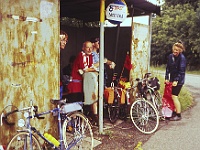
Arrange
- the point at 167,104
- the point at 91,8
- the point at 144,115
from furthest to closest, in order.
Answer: the point at 91,8
the point at 167,104
the point at 144,115

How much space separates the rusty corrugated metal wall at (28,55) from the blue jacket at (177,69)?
10.5 feet

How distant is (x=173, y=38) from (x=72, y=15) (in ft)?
64.2

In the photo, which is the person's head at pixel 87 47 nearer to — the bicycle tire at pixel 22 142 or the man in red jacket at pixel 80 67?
the man in red jacket at pixel 80 67

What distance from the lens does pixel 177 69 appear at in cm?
635

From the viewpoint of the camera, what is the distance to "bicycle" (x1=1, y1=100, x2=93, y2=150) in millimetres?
3566

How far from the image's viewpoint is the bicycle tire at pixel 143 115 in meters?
5.71

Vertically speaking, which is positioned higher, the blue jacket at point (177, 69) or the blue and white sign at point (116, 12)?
the blue and white sign at point (116, 12)

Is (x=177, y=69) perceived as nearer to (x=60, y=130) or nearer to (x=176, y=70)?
(x=176, y=70)

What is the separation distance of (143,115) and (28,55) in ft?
9.79

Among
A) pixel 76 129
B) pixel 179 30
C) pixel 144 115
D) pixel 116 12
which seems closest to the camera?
pixel 76 129

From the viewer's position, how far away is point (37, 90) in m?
4.19

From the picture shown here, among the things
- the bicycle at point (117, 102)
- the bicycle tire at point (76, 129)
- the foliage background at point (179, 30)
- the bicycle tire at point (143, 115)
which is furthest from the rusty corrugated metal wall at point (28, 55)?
the foliage background at point (179, 30)

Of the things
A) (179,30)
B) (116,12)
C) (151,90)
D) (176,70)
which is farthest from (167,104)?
(179,30)

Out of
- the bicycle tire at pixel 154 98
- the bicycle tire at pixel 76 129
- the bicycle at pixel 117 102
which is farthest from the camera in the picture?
the bicycle tire at pixel 154 98
